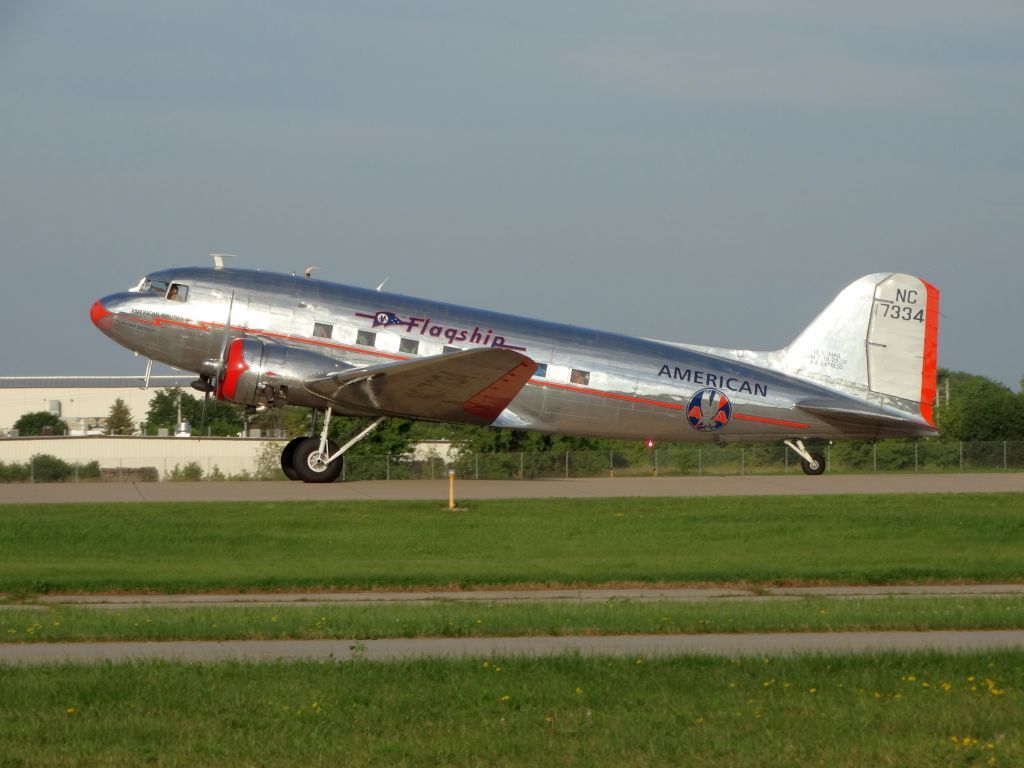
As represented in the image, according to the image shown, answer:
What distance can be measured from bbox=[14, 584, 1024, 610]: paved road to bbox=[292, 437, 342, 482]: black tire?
10168 millimetres

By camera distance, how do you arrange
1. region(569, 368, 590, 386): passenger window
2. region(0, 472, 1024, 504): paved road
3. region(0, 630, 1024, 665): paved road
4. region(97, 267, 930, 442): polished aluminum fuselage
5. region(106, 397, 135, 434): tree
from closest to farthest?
region(0, 630, 1024, 665): paved road < region(0, 472, 1024, 504): paved road < region(97, 267, 930, 442): polished aluminum fuselage < region(569, 368, 590, 386): passenger window < region(106, 397, 135, 434): tree

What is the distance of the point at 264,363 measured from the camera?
24.5 metres

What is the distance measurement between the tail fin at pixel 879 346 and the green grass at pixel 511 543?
179 inches

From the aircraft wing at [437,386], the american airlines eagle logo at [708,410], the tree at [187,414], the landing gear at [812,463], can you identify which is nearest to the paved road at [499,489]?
the landing gear at [812,463]

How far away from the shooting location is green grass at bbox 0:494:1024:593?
16938mm

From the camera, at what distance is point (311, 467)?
26.0 m

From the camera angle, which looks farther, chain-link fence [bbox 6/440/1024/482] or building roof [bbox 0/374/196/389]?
building roof [bbox 0/374/196/389]

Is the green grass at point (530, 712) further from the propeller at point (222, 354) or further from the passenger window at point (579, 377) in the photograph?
the passenger window at point (579, 377)

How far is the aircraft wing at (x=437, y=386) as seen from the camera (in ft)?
77.0

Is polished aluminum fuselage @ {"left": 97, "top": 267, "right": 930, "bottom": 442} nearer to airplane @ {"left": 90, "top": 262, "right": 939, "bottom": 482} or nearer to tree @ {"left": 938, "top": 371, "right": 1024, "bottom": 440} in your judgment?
airplane @ {"left": 90, "top": 262, "right": 939, "bottom": 482}

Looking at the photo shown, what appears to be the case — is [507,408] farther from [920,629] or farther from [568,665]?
[568,665]

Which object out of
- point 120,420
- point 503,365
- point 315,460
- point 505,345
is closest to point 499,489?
point 505,345

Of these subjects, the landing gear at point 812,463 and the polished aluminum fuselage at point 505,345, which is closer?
the polished aluminum fuselage at point 505,345

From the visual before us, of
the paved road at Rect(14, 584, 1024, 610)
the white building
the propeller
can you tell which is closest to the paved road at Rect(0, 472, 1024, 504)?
the propeller
